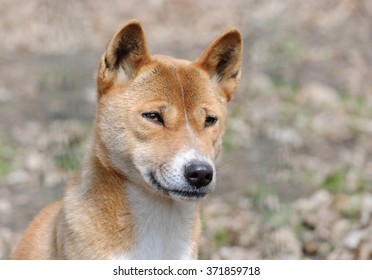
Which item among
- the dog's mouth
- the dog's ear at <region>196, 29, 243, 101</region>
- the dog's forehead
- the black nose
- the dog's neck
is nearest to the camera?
the black nose

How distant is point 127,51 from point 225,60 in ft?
2.61

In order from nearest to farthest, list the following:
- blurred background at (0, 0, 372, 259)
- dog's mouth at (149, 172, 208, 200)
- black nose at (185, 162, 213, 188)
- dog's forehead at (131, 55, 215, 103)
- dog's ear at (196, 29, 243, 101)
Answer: black nose at (185, 162, 213, 188) → dog's mouth at (149, 172, 208, 200) → dog's forehead at (131, 55, 215, 103) → dog's ear at (196, 29, 243, 101) → blurred background at (0, 0, 372, 259)

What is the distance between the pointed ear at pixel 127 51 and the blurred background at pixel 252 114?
2312mm

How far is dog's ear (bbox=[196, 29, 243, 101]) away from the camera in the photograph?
5469 mm

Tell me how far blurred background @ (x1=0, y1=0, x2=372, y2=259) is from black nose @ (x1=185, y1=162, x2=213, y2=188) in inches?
85.1

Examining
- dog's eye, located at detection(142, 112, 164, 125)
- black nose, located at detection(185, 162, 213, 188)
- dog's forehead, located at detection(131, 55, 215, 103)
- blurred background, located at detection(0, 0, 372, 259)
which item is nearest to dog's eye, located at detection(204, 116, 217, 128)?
dog's forehead, located at detection(131, 55, 215, 103)

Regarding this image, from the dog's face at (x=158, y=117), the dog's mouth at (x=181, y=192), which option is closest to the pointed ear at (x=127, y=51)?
the dog's face at (x=158, y=117)

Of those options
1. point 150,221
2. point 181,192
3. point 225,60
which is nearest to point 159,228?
point 150,221

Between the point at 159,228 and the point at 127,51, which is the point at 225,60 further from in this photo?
the point at 159,228

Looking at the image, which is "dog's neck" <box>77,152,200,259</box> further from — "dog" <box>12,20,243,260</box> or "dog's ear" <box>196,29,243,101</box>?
"dog's ear" <box>196,29,243,101</box>

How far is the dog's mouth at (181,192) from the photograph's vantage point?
4828 mm

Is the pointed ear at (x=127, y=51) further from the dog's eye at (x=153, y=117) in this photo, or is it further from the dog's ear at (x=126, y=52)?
the dog's eye at (x=153, y=117)

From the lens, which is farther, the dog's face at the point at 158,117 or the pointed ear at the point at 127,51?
the pointed ear at the point at 127,51

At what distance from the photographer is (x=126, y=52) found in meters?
5.24
